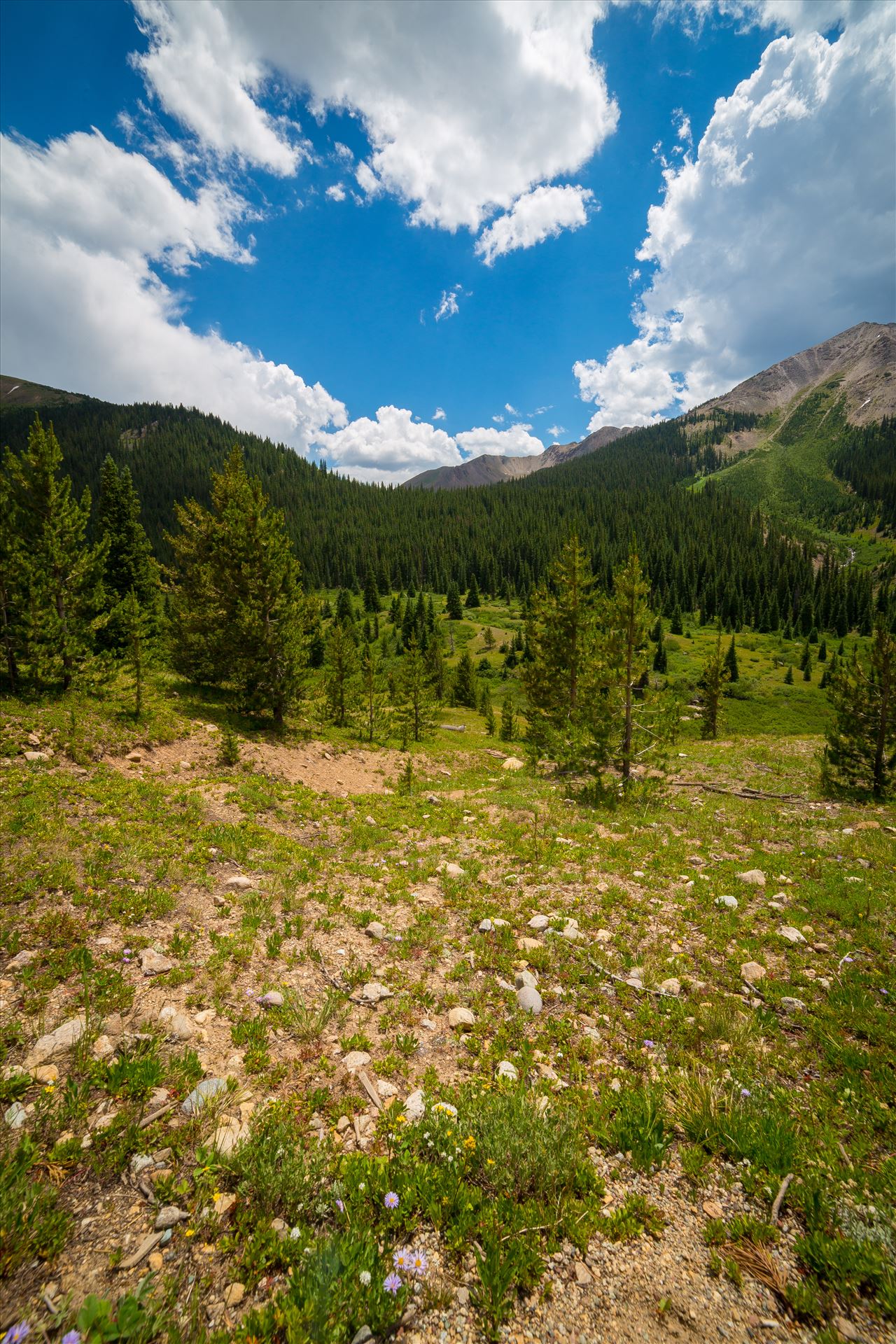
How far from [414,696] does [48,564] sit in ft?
82.8

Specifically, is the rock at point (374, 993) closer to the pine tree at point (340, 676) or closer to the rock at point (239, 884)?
the rock at point (239, 884)

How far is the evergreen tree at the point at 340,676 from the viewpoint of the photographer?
107 ft

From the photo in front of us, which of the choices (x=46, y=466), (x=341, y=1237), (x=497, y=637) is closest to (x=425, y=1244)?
(x=341, y=1237)

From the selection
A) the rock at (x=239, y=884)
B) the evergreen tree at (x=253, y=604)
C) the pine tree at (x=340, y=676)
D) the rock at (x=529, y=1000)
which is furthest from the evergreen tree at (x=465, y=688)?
the rock at (x=529, y=1000)

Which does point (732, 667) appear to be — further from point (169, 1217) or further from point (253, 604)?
point (169, 1217)

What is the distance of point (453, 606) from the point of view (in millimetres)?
145500

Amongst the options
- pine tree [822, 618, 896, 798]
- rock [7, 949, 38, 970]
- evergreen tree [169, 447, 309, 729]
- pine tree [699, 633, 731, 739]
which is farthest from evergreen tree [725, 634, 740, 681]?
rock [7, 949, 38, 970]

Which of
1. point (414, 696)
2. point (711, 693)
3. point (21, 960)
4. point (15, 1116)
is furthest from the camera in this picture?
point (711, 693)

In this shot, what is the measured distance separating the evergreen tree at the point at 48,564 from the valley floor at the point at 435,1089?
842cm

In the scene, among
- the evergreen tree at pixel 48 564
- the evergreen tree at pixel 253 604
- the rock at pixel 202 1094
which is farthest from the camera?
the evergreen tree at pixel 253 604

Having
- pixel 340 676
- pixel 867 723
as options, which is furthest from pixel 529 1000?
pixel 340 676

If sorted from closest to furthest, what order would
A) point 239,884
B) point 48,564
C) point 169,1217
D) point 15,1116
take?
point 169,1217 → point 15,1116 → point 239,884 → point 48,564

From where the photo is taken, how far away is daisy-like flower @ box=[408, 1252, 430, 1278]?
3.27 metres

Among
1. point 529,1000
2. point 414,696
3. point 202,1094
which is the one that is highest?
point 202,1094
